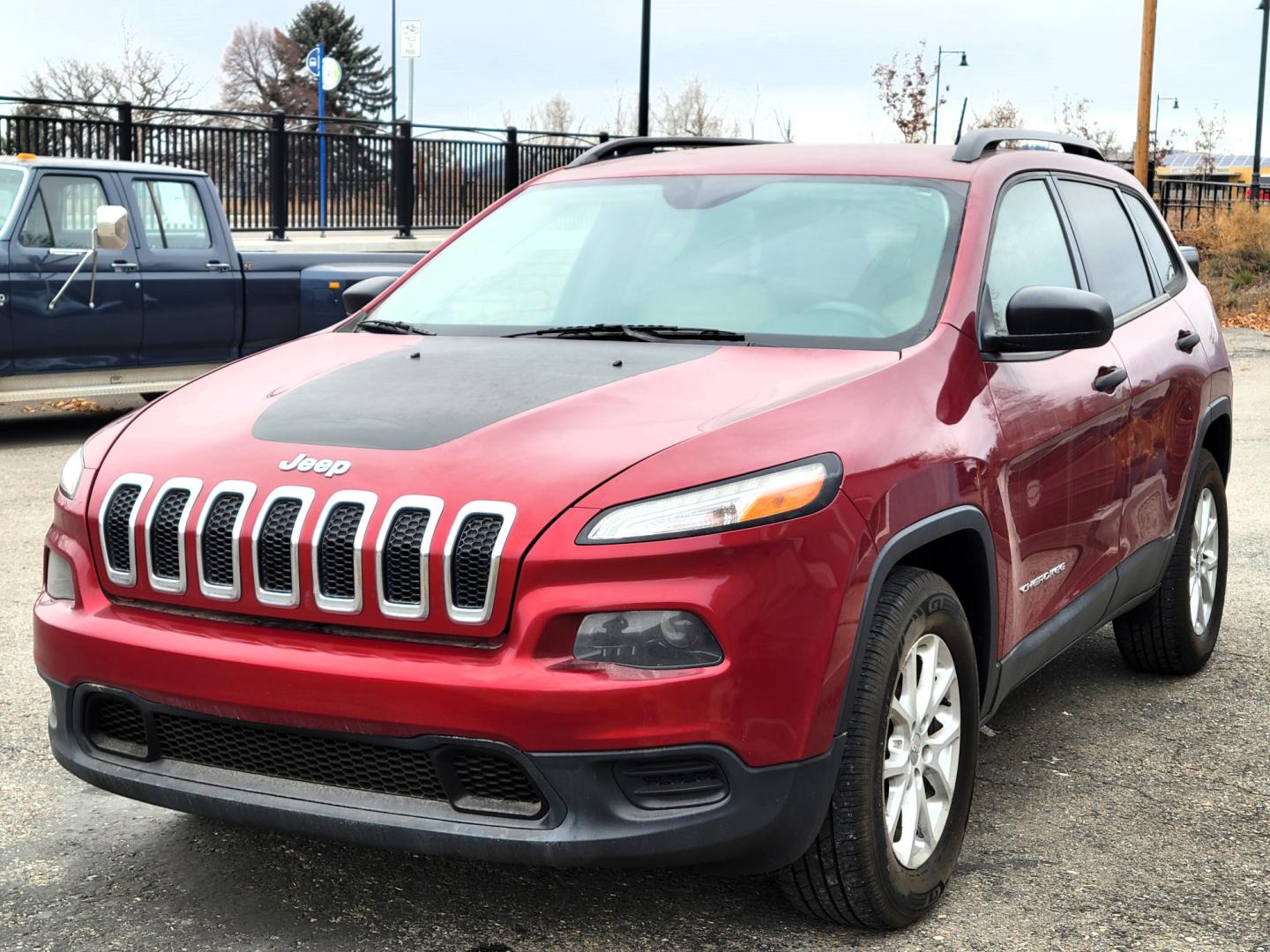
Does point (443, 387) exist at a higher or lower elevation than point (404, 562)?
higher

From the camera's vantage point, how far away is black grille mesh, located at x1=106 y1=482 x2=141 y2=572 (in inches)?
130

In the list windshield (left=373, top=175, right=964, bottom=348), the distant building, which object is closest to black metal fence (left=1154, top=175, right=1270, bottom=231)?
the distant building

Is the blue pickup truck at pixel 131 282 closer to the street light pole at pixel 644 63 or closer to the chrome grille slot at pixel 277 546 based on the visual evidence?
the chrome grille slot at pixel 277 546

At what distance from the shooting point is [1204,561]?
226 inches

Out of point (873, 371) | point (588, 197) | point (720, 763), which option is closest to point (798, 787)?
point (720, 763)

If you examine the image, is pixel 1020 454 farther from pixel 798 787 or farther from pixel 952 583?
pixel 798 787

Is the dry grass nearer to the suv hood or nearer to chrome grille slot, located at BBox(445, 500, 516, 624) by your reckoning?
the suv hood

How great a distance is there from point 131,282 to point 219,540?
28.9 ft

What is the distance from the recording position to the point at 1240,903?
366cm

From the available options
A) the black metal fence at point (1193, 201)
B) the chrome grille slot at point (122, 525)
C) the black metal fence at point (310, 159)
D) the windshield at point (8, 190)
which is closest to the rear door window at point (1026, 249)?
the chrome grille slot at point (122, 525)

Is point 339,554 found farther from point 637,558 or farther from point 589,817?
point 589,817

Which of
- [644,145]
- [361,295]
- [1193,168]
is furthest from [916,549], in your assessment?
[1193,168]

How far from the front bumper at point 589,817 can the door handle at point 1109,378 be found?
1808 mm

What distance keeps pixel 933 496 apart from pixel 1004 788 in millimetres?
1343
